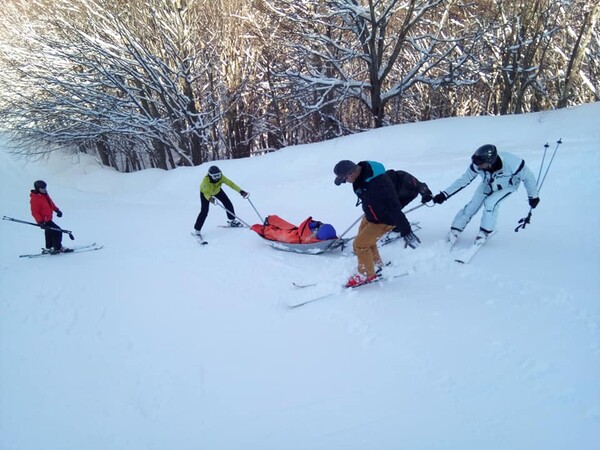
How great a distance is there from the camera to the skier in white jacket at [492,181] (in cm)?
413

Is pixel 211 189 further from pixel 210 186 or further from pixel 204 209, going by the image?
pixel 204 209

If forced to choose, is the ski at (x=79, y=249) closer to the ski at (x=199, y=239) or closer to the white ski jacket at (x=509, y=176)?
the ski at (x=199, y=239)

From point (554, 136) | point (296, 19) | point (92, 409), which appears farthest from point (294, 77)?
point (92, 409)

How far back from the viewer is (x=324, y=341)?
362cm

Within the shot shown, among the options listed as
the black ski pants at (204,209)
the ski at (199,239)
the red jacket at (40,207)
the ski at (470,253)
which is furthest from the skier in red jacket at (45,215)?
the ski at (470,253)

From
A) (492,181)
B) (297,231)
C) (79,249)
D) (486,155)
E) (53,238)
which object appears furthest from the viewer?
(79,249)

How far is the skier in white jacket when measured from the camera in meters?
4.13

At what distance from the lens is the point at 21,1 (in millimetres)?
14516

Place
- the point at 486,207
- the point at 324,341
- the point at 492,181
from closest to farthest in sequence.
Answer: the point at 324,341 < the point at 492,181 < the point at 486,207

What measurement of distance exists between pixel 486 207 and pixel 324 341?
2472mm

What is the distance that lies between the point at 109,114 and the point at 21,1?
6.85 metres

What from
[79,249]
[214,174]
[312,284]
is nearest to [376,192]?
[312,284]

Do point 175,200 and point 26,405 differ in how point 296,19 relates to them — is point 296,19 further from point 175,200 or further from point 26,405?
point 26,405

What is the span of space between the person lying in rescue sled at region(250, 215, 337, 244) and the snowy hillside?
10.6 inches
